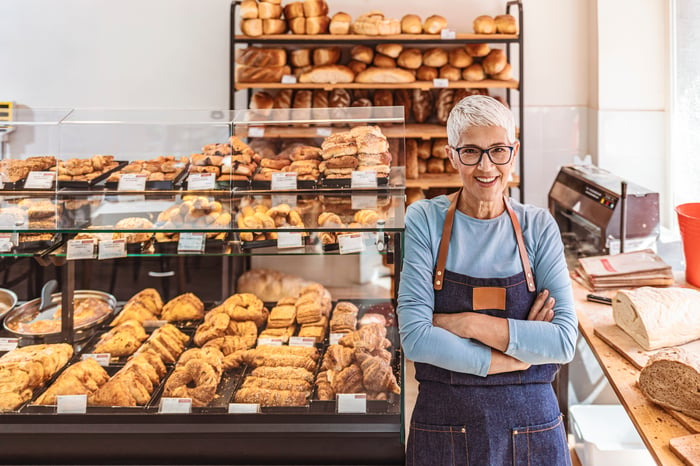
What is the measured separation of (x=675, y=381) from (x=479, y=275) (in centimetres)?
59

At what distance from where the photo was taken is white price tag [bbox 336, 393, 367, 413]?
196cm

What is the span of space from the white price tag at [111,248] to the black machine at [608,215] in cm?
234

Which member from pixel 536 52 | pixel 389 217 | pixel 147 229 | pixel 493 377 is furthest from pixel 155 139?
pixel 536 52

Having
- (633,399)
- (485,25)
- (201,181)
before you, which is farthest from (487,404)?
(485,25)

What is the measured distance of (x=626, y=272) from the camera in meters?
2.70

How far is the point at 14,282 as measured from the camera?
3.25 meters

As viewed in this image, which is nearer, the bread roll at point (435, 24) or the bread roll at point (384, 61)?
the bread roll at point (435, 24)

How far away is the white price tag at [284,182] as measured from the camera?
2340 mm

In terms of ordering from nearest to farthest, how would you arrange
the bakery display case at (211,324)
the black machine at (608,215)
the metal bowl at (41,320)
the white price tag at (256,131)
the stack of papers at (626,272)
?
1. the bakery display case at (211,324)
2. the metal bowl at (41,320)
3. the white price tag at (256,131)
4. the stack of papers at (626,272)
5. the black machine at (608,215)

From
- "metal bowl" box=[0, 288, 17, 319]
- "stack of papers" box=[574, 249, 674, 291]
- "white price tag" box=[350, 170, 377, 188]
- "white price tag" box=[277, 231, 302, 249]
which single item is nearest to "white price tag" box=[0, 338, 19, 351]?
"metal bowl" box=[0, 288, 17, 319]

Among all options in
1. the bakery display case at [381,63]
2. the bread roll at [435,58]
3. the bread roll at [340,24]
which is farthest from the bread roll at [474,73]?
the bread roll at [340,24]

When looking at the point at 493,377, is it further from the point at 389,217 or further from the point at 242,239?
the point at 242,239

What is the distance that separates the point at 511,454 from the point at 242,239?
0.97m

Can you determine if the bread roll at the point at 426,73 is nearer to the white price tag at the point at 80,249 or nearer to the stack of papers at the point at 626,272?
the stack of papers at the point at 626,272
